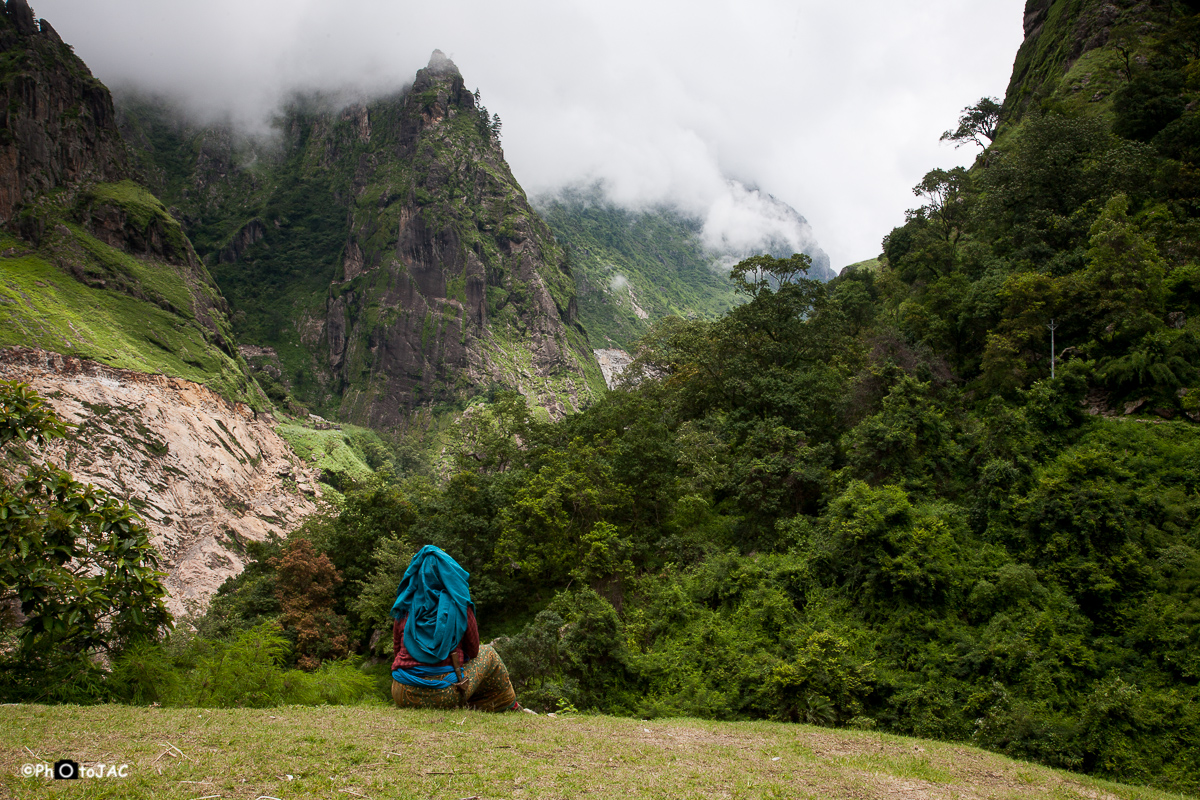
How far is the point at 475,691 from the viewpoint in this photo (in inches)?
343

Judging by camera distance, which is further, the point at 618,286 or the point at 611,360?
the point at 618,286

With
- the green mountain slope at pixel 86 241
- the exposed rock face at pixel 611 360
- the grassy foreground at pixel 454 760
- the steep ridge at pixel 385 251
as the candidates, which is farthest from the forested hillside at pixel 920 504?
the exposed rock face at pixel 611 360

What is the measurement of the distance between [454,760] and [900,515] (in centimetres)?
1379

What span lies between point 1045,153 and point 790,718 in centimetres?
2662

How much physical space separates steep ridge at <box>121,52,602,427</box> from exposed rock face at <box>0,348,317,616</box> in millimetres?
53385

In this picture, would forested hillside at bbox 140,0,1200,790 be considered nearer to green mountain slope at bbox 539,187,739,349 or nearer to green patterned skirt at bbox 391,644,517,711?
green patterned skirt at bbox 391,644,517,711

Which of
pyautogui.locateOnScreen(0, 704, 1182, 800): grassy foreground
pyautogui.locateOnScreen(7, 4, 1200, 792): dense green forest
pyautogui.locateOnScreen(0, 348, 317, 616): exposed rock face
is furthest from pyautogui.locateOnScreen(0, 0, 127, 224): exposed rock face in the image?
pyautogui.locateOnScreen(0, 704, 1182, 800): grassy foreground

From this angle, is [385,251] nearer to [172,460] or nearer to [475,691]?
[172,460]

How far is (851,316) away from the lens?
115ft

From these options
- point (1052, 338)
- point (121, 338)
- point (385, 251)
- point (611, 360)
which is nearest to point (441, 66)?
point (385, 251)

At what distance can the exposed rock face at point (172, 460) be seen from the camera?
40312 millimetres

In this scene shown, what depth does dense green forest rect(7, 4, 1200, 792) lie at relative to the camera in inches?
483

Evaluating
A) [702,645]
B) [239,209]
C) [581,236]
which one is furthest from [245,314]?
[702,645]

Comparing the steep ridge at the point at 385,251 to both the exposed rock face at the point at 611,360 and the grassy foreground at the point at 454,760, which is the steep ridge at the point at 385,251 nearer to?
the exposed rock face at the point at 611,360
